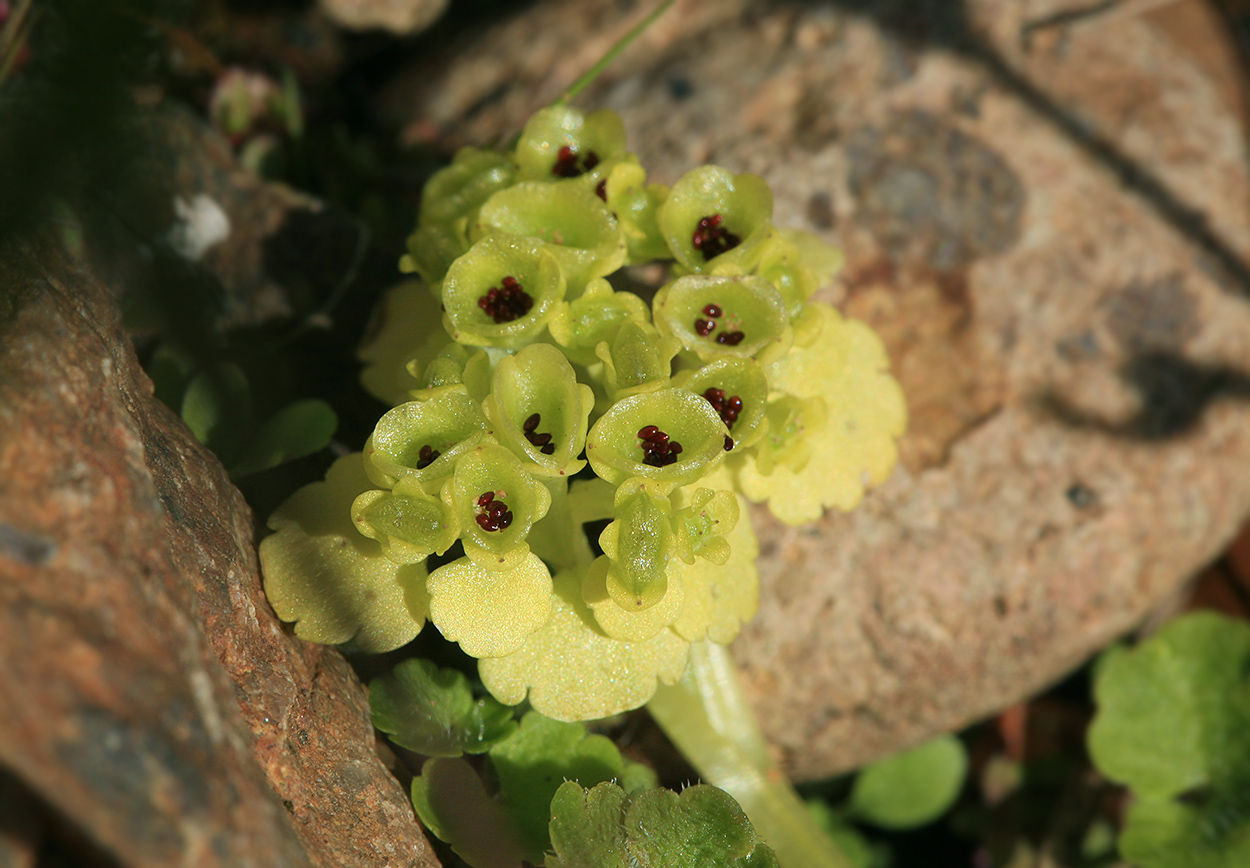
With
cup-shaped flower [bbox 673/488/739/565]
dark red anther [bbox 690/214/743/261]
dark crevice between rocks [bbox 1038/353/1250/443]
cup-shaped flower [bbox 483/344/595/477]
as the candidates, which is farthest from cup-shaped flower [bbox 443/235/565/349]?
dark crevice between rocks [bbox 1038/353/1250/443]

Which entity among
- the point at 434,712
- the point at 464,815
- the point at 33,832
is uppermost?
the point at 33,832

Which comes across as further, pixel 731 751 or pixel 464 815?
pixel 731 751

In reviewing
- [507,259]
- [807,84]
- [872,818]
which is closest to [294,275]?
[507,259]

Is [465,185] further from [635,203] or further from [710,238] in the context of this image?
[710,238]

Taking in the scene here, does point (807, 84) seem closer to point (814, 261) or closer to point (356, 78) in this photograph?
point (814, 261)

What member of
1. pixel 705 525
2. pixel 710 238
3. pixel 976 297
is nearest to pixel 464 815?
pixel 705 525

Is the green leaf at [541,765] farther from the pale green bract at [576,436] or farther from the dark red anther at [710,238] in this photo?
the dark red anther at [710,238]

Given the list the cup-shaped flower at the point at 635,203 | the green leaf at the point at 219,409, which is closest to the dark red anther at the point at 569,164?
the cup-shaped flower at the point at 635,203
